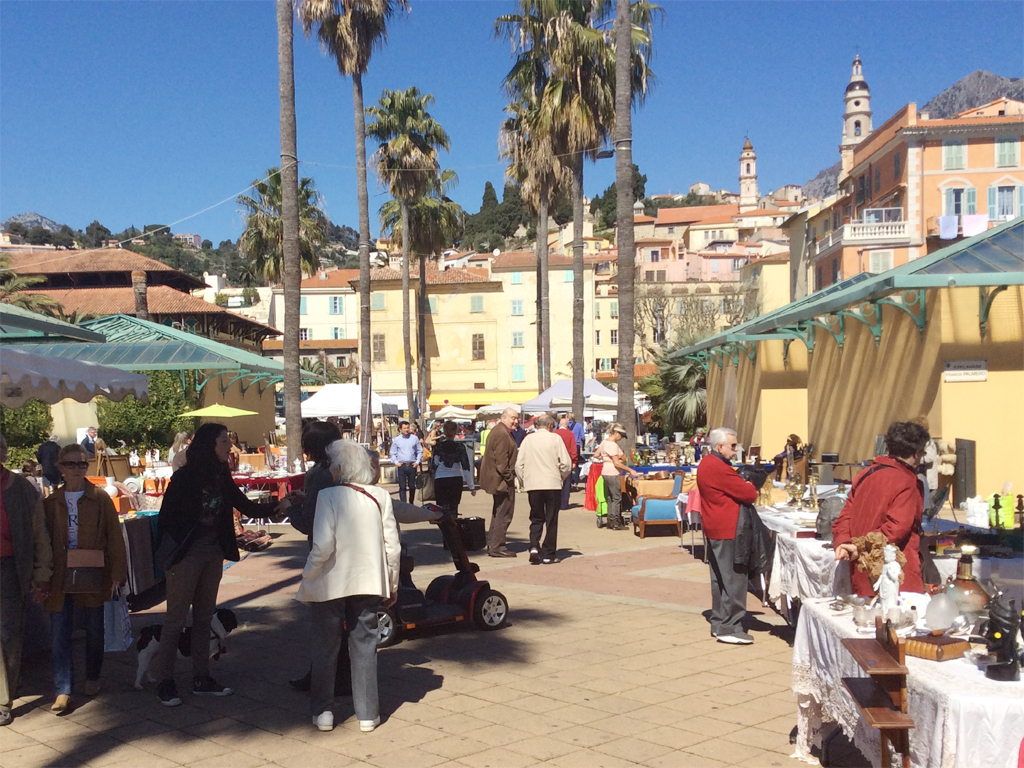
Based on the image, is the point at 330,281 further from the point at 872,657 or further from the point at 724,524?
the point at 872,657

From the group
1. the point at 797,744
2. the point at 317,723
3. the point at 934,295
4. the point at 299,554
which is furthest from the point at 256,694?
the point at 934,295

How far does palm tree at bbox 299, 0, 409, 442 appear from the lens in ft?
74.1

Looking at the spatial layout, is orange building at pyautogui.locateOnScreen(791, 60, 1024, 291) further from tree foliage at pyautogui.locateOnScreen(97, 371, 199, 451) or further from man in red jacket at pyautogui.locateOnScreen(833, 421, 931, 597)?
man in red jacket at pyautogui.locateOnScreen(833, 421, 931, 597)

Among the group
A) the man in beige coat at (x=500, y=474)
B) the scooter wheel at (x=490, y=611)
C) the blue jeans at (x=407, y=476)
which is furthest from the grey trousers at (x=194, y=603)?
the blue jeans at (x=407, y=476)

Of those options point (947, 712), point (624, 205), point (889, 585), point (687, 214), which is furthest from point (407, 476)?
point (687, 214)

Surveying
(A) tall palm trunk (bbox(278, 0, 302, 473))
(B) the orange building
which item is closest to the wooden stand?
(A) tall palm trunk (bbox(278, 0, 302, 473))

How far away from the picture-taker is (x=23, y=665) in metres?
6.63

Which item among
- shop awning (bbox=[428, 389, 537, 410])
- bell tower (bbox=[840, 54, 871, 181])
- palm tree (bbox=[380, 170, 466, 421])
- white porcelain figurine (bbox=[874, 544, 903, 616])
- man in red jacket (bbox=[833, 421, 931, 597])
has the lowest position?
shop awning (bbox=[428, 389, 537, 410])

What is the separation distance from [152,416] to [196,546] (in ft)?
60.6

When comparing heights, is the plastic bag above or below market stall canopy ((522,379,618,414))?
below

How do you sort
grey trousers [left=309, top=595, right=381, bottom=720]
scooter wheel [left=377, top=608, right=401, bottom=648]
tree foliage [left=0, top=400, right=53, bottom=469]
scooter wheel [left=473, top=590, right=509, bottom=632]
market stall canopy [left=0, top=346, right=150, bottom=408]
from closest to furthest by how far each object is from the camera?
grey trousers [left=309, top=595, right=381, bottom=720] → scooter wheel [left=377, top=608, right=401, bottom=648] → scooter wheel [left=473, top=590, right=509, bottom=632] → market stall canopy [left=0, top=346, right=150, bottom=408] → tree foliage [left=0, top=400, right=53, bottom=469]

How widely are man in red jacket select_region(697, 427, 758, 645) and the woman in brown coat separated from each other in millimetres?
4027

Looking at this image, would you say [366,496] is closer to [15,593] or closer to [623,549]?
[15,593]

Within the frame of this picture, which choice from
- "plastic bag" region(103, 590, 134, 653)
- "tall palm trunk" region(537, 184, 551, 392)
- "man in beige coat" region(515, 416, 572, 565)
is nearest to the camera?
"plastic bag" region(103, 590, 134, 653)
